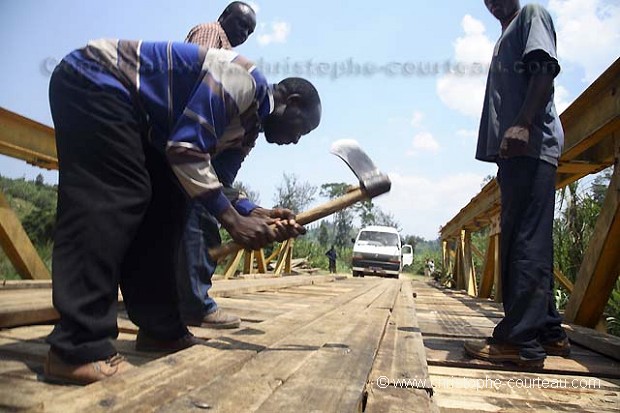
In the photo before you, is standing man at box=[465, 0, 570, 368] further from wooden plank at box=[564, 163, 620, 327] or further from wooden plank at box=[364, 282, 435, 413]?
wooden plank at box=[564, 163, 620, 327]

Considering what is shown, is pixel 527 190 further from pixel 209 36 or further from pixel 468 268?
pixel 468 268

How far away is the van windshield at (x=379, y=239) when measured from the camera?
1539cm

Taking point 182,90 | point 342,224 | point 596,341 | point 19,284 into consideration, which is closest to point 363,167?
point 182,90

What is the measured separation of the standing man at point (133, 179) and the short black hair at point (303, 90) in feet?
0.73

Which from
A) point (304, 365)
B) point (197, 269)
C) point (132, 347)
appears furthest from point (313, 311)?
point (304, 365)

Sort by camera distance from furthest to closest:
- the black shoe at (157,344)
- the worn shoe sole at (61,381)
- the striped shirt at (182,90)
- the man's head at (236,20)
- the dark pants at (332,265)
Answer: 1. the dark pants at (332,265)
2. the man's head at (236,20)
3. the black shoe at (157,344)
4. the striped shirt at (182,90)
5. the worn shoe sole at (61,381)

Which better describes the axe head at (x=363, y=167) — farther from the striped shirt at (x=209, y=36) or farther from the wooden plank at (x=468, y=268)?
the wooden plank at (x=468, y=268)

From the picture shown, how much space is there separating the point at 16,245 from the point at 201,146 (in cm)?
257

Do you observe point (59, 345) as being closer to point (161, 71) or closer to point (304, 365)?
point (304, 365)

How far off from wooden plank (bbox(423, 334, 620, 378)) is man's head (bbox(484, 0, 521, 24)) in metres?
1.57

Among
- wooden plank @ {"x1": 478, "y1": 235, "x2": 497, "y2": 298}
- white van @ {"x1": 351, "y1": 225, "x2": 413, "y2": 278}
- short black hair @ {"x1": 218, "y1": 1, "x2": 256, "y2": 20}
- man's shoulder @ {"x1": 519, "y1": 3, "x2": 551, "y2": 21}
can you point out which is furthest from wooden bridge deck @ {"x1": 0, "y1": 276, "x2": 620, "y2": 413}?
white van @ {"x1": 351, "y1": 225, "x2": 413, "y2": 278}

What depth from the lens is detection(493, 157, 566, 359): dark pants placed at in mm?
1805

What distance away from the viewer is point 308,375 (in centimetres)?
119

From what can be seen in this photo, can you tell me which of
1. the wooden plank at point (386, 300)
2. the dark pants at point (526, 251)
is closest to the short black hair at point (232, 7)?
the dark pants at point (526, 251)
